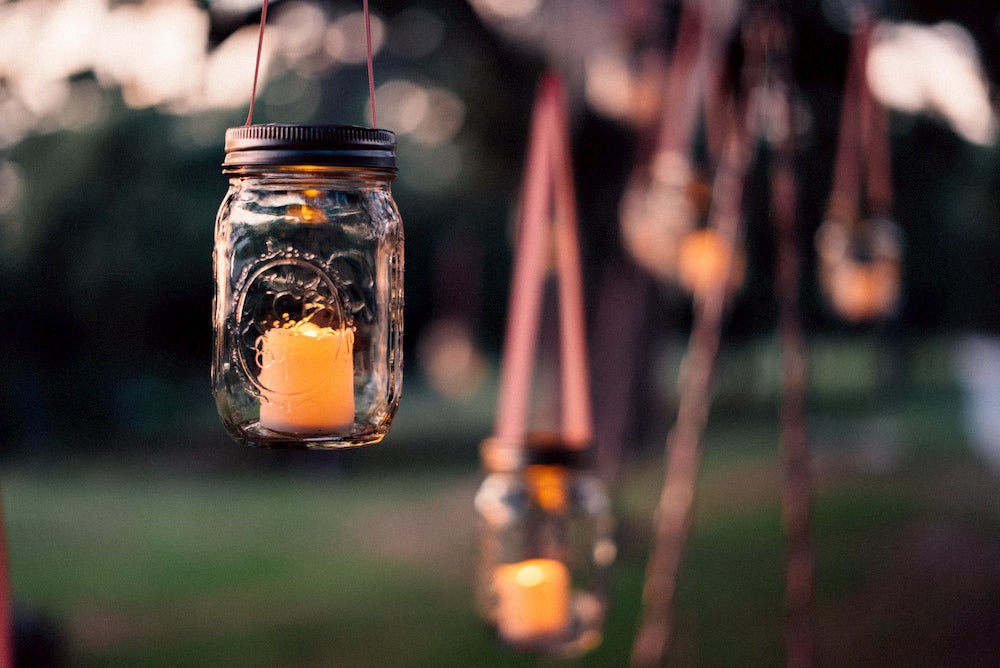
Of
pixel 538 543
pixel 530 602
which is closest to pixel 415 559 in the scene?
pixel 538 543

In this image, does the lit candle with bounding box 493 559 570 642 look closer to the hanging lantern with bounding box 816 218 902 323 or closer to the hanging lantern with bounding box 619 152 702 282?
the hanging lantern with bounding box 619 152 702 282

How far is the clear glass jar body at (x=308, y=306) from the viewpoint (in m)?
1.08

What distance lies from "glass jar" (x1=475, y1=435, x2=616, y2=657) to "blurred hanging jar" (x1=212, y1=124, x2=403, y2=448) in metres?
0.76

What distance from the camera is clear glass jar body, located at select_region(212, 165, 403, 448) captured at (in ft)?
3.55

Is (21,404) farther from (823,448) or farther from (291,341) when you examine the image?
(291,341)

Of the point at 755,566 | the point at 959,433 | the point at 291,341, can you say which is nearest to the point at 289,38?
the point at 755,566

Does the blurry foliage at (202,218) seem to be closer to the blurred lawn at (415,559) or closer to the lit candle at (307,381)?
the blurred lawn at (415,559)

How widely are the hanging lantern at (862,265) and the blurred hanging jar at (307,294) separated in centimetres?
231

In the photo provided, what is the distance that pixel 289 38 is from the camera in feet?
22.2

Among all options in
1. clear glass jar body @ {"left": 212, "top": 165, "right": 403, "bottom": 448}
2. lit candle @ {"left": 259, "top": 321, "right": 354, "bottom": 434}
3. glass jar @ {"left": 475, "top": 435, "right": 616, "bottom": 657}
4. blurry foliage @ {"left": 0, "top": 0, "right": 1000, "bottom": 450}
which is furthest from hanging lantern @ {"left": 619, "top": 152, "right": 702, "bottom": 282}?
blurry foliage @ {"left": 0, "top": 0, "right": 1000, "bottom": 450}

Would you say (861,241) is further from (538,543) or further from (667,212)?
(538,543)

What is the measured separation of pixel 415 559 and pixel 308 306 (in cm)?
637

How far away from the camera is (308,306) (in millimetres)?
1179

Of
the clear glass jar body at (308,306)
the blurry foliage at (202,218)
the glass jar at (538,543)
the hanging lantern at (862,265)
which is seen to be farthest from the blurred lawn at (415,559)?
the clear glass jar body at (308,306)
